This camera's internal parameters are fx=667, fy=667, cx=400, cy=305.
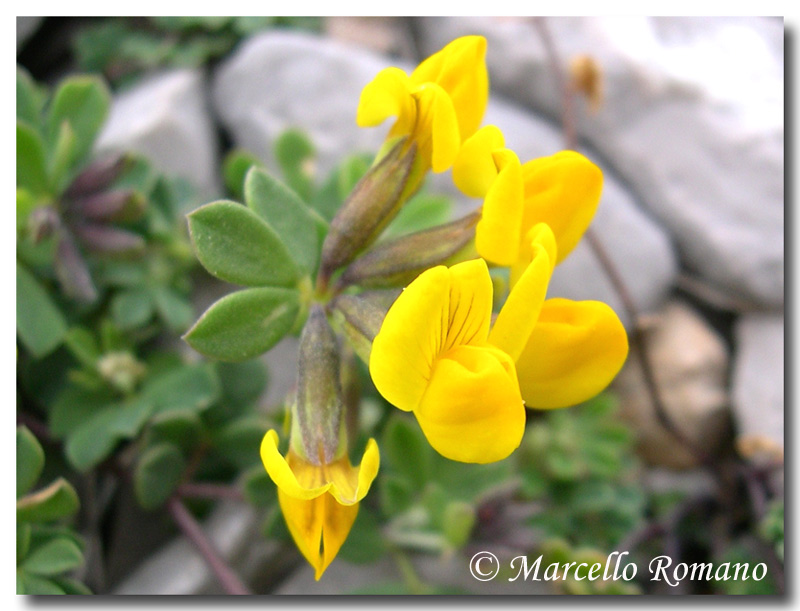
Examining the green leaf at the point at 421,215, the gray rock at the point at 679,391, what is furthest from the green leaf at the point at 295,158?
the gray rock at the point at 679,391

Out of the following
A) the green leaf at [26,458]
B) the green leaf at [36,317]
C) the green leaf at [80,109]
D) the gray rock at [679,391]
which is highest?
the green leaf at [80,109]

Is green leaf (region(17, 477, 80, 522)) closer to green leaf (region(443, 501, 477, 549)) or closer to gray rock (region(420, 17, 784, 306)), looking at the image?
green leaf (region(443, 501, 477, 549))

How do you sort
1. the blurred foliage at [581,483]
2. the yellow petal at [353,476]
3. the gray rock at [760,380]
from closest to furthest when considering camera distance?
the yellow petal at [353,476] → the blurred foliage at [581,483] → the gray rock at [760,380]

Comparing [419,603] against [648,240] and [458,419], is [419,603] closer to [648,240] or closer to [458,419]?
[458,419]

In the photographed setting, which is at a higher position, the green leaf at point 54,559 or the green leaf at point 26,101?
the green leaf at point 26,101

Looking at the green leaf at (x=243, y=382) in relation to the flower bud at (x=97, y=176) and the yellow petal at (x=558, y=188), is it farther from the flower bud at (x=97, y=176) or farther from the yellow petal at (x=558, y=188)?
the yellow petal at (x=558, y=188)

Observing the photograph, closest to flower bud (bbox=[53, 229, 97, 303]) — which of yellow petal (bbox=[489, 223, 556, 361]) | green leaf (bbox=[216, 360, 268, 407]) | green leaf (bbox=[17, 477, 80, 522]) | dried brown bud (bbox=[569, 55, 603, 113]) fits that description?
green leaf (bbox=[216, 360, 268, 407])

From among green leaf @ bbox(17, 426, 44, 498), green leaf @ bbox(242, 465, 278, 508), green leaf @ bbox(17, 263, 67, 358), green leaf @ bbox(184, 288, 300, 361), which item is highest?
green leaf @ bbox(184, 288, 300, 361)
